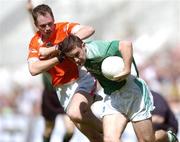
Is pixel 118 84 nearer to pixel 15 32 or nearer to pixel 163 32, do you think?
pixel 163 32

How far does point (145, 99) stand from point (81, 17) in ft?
45.2

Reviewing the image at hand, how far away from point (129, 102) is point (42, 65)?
1.17 m

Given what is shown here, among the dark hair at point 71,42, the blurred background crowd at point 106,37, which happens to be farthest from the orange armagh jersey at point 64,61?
the blurred background crowd at point 106,37

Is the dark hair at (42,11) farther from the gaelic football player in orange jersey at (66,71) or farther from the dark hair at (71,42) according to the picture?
the dark hair at (71,42)

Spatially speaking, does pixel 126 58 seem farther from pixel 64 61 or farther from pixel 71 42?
pixel 64 61

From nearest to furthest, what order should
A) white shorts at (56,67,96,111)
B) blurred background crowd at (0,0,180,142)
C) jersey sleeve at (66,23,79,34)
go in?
1. jersey sleeve at (66,23,79,34)
2. white shorts at (56,67,96,111)
3. blurred background crowd at (0,0,180,142)

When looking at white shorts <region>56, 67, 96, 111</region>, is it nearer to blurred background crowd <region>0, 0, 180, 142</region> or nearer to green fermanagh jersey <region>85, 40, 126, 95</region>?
green fermanagh jersey <region>85, 40, 126, 95</region>

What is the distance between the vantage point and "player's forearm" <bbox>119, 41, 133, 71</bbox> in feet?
33.3

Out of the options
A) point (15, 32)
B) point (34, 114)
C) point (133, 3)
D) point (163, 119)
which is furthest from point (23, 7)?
point (163, 119)

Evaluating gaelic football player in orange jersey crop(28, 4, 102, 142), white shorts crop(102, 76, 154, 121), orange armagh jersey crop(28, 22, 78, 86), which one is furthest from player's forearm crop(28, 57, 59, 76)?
white shorts crop(102, 76, 154, 121)

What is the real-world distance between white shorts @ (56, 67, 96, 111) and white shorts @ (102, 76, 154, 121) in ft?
2.66

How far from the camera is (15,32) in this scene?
2558 centimetres

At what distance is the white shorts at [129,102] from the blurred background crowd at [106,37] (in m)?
9.02

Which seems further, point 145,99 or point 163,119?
point 163,119
